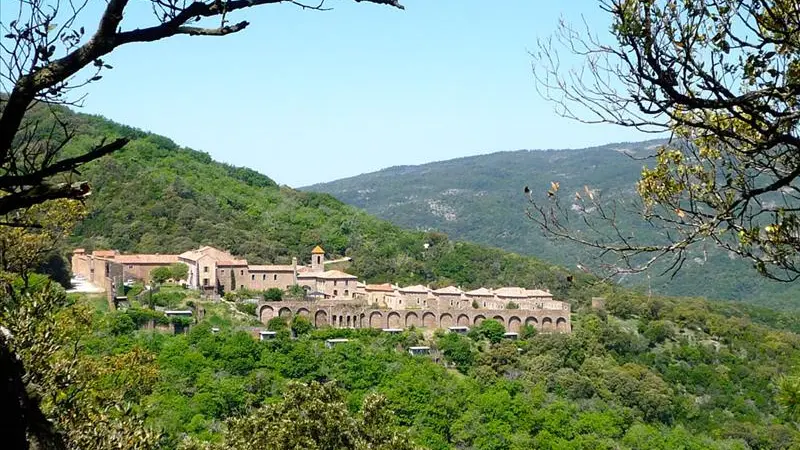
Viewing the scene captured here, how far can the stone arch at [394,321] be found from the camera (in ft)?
165

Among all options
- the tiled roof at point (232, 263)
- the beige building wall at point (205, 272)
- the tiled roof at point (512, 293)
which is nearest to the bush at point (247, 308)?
the beige building wall at point (205, 272)

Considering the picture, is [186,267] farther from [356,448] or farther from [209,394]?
[356,448]

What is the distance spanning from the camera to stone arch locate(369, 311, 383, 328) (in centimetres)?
4991

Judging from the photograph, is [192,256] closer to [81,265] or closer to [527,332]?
[81,265]

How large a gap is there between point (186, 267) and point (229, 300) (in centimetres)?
364

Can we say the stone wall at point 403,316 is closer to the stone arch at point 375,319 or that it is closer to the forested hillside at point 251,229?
the stone arch at point 375,319

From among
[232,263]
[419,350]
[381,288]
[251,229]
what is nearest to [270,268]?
[232,263]

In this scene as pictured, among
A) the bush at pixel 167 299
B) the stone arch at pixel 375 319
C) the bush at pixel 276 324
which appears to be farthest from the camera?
the stone arch at pixel 375 319

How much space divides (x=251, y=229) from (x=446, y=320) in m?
22.9

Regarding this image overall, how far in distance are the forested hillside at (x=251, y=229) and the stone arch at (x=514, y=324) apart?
4595 mm

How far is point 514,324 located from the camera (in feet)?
170

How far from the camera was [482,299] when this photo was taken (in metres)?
53.6

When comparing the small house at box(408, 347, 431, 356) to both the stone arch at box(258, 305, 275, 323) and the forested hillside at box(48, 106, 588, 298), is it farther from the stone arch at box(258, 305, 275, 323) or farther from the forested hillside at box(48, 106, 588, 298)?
the forested hillside at box(48, 106, 588, 298)

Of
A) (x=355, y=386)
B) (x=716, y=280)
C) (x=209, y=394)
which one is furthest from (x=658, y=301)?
(x=716, y=280)
